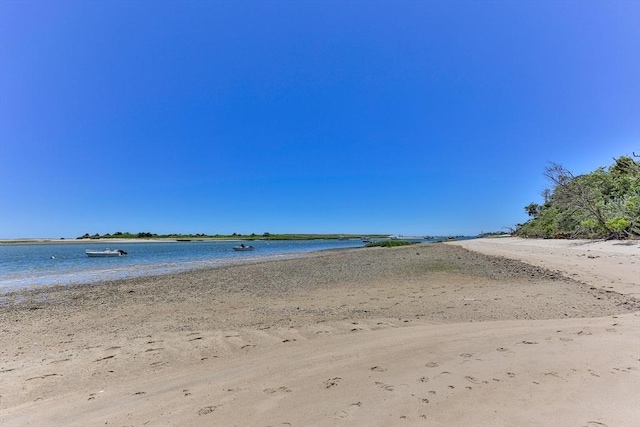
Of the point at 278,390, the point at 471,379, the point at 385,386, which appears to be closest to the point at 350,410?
the point at 385,386

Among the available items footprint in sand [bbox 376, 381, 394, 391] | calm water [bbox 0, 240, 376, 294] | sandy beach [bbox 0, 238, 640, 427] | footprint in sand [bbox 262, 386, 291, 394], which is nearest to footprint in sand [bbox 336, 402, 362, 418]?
sandy beach [bbox 0, 238, 640, 427]

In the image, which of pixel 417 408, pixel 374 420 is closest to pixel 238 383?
pixel 374 420

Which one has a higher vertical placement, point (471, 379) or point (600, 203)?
point (600, 203)

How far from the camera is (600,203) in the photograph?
2397cm

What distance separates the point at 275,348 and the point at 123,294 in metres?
9.75

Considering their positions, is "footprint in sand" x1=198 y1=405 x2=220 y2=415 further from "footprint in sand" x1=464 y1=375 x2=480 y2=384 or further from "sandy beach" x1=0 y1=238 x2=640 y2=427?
"footprint in sand" x1=464 y1=375 x2=480 y2=384

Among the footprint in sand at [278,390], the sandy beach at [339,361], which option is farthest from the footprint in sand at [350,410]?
the footprint in sand at [278,390]

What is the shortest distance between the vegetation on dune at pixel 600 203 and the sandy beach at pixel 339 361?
1449cm

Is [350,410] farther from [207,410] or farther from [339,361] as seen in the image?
[207,410]

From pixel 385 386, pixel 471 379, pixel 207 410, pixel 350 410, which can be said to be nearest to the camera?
pixel 350 410

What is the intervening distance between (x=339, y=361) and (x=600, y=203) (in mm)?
28716

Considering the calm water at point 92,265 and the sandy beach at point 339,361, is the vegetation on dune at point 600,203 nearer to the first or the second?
the sandy beach at point 339,361

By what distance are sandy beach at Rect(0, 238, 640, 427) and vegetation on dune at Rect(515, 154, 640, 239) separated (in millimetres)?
14491

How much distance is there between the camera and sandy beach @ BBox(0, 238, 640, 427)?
10.5 feet
